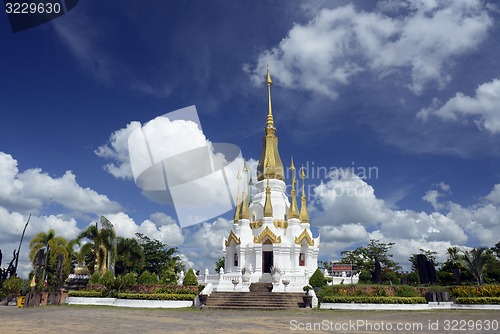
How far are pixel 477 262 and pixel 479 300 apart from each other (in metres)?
9.07

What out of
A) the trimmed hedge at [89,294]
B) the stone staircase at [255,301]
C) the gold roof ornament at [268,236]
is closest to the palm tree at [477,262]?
the stone staircase at [255,301]

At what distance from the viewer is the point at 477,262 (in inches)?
1268

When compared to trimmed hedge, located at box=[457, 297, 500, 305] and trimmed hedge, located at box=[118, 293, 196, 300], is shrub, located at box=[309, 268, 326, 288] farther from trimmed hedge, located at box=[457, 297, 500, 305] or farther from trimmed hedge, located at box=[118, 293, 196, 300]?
trimmed hedge, located at box=[457, 297, 500, 305]

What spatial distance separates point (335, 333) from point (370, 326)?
9.01 ft

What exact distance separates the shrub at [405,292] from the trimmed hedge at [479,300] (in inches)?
102

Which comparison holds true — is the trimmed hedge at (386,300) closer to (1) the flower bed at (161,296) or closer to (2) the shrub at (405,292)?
(2) the shrub at (405,292)

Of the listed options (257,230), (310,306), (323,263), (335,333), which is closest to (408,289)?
(310,306)

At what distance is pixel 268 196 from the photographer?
39.8 meters

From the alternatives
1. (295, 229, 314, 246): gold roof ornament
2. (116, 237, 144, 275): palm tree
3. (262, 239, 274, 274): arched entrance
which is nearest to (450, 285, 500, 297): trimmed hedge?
(295, 229, 314, 246): gold roof ornament

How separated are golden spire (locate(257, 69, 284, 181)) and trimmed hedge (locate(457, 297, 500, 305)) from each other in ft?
72.0

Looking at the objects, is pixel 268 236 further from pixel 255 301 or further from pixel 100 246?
pixel 100 246

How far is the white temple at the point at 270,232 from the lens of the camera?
3719 centimetres

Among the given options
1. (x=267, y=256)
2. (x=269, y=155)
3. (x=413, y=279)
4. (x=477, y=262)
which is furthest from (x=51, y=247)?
(x=477, y=262)

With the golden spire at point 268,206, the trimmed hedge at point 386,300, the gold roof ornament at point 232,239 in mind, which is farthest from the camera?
the golden spire at point 268,206
